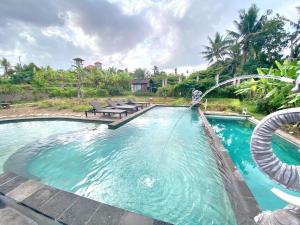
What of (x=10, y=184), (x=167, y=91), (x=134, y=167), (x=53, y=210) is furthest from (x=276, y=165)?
(x=167, y=91)

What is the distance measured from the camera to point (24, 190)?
2.94 metres

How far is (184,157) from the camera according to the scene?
511 centimetres

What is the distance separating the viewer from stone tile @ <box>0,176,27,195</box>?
9.66 ft

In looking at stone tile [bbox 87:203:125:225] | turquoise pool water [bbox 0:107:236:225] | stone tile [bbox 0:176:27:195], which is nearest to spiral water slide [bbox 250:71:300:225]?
turquoise pool water [bbox 0:107:236:225]

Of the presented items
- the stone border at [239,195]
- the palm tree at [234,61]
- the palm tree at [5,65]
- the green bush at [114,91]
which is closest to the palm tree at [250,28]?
the palm tree at [234,61]

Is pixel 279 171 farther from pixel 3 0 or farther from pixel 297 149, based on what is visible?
pixel 3 0

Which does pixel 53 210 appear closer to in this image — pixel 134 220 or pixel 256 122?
pixel 134 220

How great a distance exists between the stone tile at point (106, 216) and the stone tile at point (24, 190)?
146 cm

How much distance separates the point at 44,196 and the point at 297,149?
831 centimetres

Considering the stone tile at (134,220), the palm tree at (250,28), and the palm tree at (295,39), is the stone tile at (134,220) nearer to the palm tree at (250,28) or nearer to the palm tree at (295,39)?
the palm tree at (295,39)

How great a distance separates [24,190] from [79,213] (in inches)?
55.5

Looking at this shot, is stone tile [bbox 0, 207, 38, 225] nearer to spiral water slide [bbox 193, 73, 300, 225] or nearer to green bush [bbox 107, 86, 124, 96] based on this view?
spiral water slide [bbox 193, 73, 300, 225]

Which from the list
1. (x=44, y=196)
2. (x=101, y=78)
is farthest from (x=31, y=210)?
(x=101, y=78)

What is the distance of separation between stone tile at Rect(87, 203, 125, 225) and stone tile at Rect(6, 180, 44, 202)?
146cm
